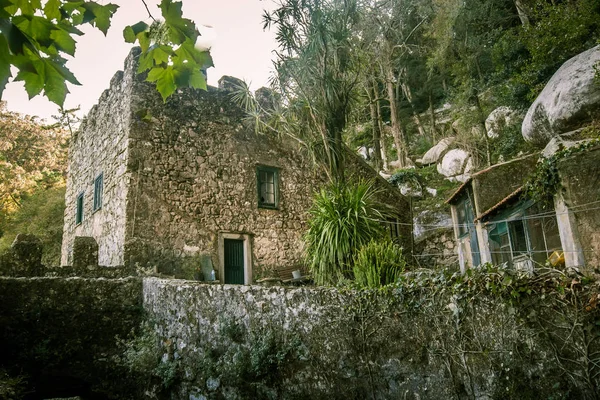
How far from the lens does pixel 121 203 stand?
27.9ft

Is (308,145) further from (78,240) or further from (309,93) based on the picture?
(78,240)

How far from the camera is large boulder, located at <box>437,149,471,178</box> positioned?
1977 cm

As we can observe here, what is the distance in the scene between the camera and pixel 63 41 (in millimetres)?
1759

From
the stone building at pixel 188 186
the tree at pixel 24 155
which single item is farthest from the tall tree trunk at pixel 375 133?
the tree at pixel 24 155

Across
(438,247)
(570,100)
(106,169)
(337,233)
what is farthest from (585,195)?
(106,169)

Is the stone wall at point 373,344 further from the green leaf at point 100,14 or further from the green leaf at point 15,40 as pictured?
the green leaf at point 15,40

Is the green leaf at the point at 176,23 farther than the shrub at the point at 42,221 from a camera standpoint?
No

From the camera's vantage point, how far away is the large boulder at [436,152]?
21812mm

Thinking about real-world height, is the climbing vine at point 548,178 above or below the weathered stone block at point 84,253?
above

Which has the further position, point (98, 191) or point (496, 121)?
point (496, 121)

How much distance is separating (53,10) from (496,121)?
66.6 ft

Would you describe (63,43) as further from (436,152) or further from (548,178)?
(436,152)

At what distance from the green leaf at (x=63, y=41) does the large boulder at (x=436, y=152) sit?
21.9 meters

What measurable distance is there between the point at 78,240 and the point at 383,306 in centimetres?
610
